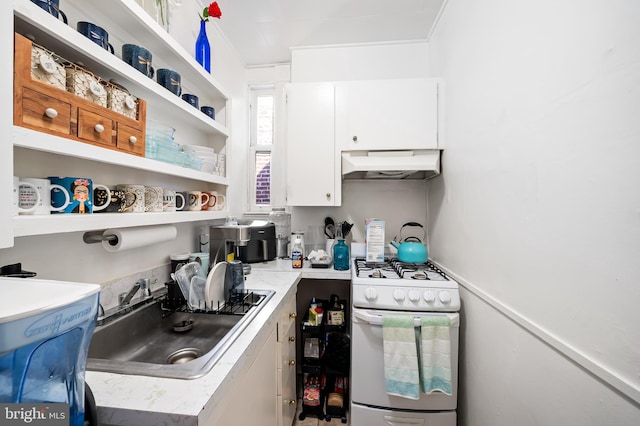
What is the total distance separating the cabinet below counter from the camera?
21.1 inches

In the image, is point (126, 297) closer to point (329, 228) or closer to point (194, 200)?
point (194, 200)

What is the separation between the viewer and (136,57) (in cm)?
97

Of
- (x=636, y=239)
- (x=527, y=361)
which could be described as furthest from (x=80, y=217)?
(x=527, y=361)

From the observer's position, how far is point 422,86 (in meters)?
1.72

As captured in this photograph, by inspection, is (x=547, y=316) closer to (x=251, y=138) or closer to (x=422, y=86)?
(x=422, y=86)

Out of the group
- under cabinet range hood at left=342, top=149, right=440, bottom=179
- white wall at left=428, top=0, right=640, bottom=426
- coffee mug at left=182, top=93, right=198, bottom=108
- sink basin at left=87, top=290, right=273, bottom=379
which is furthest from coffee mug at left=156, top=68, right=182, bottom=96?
white wall at left=428, top=0, right=640, bottom=426

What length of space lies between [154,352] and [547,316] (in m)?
1.39

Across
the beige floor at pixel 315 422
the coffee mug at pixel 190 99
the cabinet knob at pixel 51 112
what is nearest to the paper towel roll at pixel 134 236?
the cabinet knob at pixel 51 112

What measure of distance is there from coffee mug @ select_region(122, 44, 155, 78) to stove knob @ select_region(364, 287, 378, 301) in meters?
1.37

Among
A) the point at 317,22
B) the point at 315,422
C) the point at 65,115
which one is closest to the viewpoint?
the point at 65,115

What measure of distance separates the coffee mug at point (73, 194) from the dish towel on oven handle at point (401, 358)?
128 cm

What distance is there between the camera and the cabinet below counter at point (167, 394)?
54 centimetres

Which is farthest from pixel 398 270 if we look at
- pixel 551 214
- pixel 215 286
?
pixel 215 286

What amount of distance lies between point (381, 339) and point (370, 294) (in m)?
0.24
